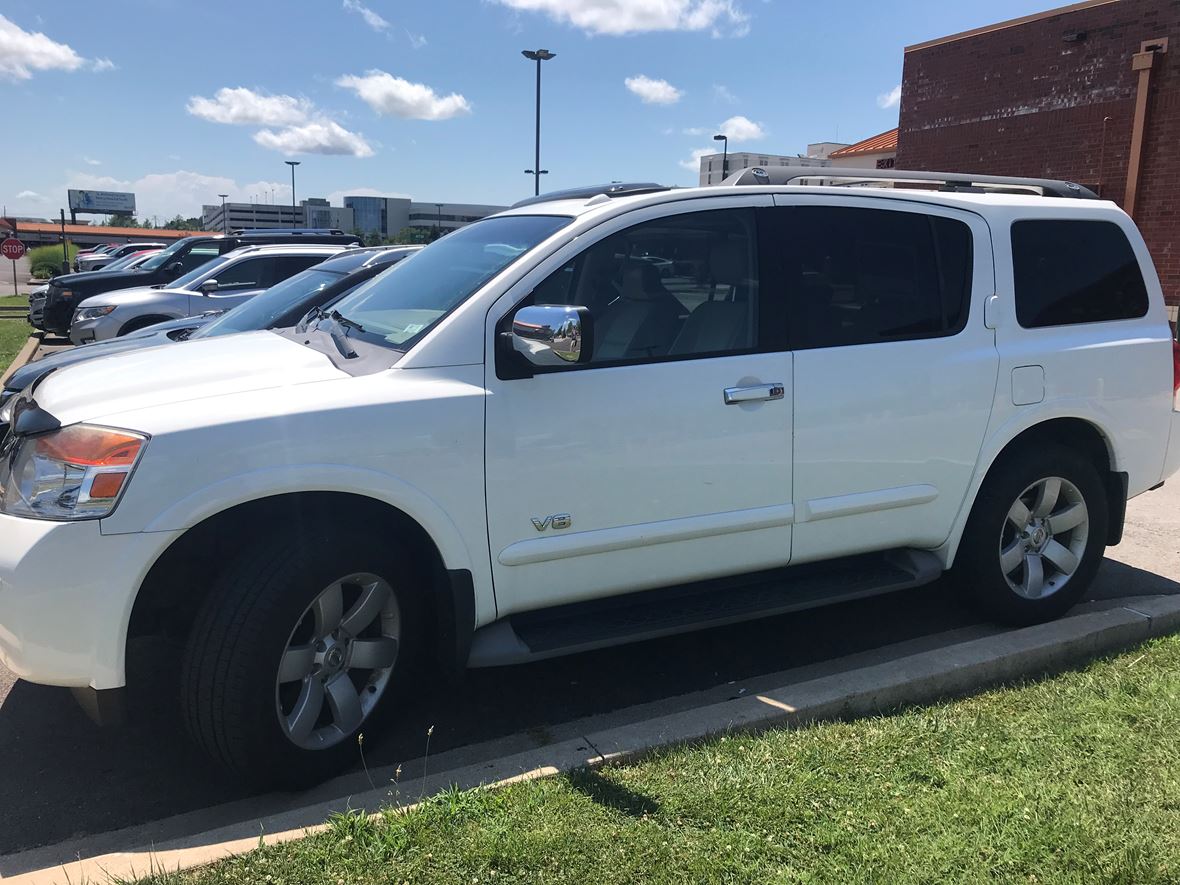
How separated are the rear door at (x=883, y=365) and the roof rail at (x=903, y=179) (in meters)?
0.30

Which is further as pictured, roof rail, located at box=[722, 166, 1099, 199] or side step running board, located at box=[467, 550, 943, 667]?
roof rail, located at box=[722, 166, 1099, 199]

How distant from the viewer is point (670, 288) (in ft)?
12.8

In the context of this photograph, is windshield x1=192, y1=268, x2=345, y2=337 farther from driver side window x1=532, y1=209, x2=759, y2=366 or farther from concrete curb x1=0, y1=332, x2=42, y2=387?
concrete curb x1=0, y1=332, x2=42, y2=387

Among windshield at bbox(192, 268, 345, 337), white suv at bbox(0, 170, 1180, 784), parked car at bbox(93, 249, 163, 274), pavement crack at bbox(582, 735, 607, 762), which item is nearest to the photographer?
white suv at bbox(0, 170, 1180, 784)

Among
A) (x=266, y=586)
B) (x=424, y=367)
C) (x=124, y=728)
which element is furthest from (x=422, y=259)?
(x=124, y=728)

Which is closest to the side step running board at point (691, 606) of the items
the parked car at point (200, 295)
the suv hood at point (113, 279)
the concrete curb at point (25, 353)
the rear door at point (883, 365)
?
the rear door at point (883, 365)

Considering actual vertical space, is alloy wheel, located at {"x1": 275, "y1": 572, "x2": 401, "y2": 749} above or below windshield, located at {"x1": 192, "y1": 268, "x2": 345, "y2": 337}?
below

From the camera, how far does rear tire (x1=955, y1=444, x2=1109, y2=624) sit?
4.48m

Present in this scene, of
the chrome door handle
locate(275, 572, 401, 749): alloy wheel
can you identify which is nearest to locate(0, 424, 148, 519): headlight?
locate(275, 572, 401, 749): alloy wheel

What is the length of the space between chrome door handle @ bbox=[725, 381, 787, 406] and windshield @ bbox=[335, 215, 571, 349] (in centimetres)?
Answer: 91

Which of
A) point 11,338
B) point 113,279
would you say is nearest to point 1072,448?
point 113,279

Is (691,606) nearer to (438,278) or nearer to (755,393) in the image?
(755,393)

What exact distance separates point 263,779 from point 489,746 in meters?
0.80

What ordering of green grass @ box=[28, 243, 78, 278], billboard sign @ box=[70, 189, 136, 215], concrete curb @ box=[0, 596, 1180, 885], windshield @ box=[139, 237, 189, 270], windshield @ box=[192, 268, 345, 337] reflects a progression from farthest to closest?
billboard sign @ box=[70, 189, 136, 215] → green grass @ box=[28, 243, 78, 278] → windshield @ box=[139, 237, 189, 270] → windshield @ box=[192, 268, 345, 337] → concrete curb @ box=[0, 596, 1180, 885]
